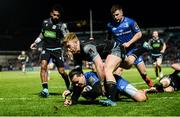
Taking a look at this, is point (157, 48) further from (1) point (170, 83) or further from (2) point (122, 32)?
(2) point (122, 32)

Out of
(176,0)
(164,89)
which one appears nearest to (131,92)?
(164,89)

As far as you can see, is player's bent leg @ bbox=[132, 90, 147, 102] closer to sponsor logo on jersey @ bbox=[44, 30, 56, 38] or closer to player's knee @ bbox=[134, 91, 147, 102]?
player's knee @ bbox=[134, 91, 147, 102]

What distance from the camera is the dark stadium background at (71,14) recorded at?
5716cm

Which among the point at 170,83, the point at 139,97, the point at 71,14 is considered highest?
the point at 71,14

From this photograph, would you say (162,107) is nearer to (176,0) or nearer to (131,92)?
(131,92)

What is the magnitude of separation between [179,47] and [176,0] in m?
6.84

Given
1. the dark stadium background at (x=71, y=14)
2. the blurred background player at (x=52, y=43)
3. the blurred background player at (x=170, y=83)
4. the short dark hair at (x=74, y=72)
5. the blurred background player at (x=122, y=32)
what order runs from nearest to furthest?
the short dark hair at (x=74, y=72) → the blurred background player at (x=122, y=32) → the blurred background player at (x=170, y=83) → the blurred background player at (x=52, y=43) → the dark stadium background at (x=71, y=14)

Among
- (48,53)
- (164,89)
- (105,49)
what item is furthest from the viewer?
(48,53)

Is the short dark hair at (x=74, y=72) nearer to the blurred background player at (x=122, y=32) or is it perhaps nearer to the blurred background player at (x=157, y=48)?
the blurred background player at (x=122, y=32)

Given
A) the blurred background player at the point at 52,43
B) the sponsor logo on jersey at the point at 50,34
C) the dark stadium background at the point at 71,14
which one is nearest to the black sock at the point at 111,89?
the blurred background player at the point at 52,43

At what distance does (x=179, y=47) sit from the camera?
5350 centimetres

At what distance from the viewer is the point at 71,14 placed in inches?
2485

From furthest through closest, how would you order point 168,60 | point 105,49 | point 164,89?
point 168,60
point 164,89
point 105,49

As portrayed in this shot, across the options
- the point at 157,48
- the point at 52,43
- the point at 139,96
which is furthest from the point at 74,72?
the point at 157,48
